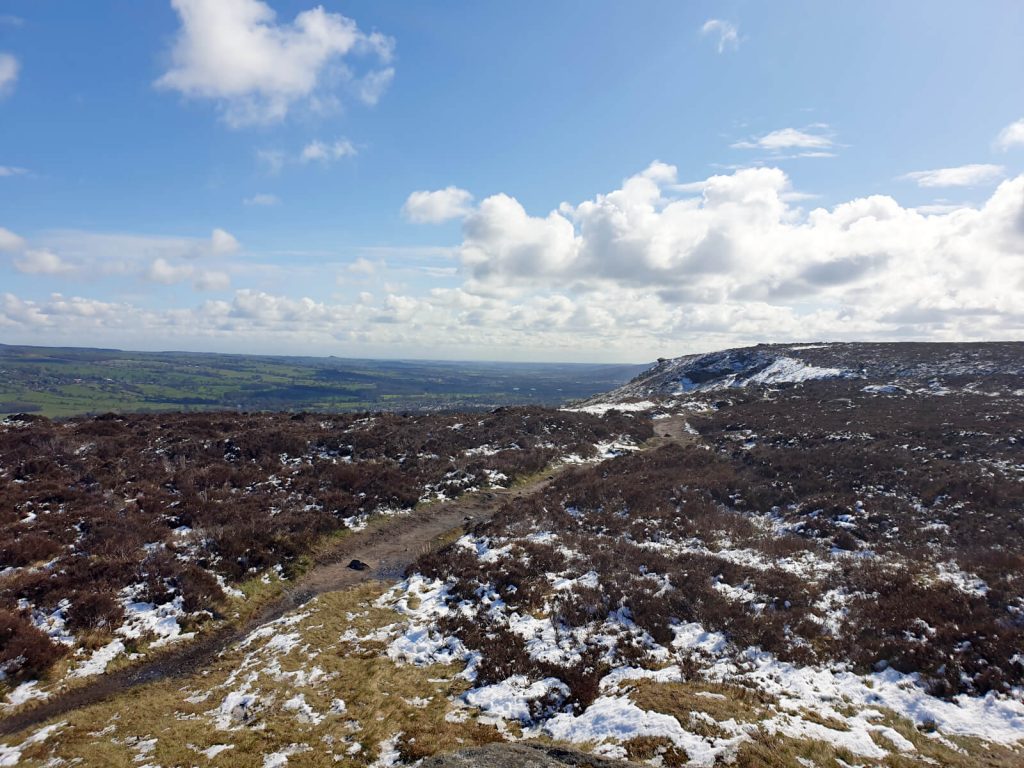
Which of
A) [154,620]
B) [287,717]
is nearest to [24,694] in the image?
[154,620]

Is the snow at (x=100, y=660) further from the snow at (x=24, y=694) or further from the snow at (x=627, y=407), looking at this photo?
the snow at (x=627, y=407)

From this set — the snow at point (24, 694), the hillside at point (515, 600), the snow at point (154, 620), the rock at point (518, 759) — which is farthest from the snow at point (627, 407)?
the snow at point (24, 694)

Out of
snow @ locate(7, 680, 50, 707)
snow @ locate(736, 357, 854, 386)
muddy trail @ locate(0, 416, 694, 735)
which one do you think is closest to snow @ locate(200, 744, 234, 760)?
muddy trail @ locate(0, 416, 694, 735)

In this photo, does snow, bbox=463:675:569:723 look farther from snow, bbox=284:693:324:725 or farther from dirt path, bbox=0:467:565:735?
dirt path, bbox=0:467:565:735

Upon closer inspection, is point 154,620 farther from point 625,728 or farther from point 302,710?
point 625,728

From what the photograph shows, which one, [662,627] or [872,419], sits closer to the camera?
[662,627]

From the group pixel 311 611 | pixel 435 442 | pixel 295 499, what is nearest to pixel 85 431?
pixel 295 499

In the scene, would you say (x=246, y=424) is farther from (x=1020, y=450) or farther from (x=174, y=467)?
(x=1020, y=450)
